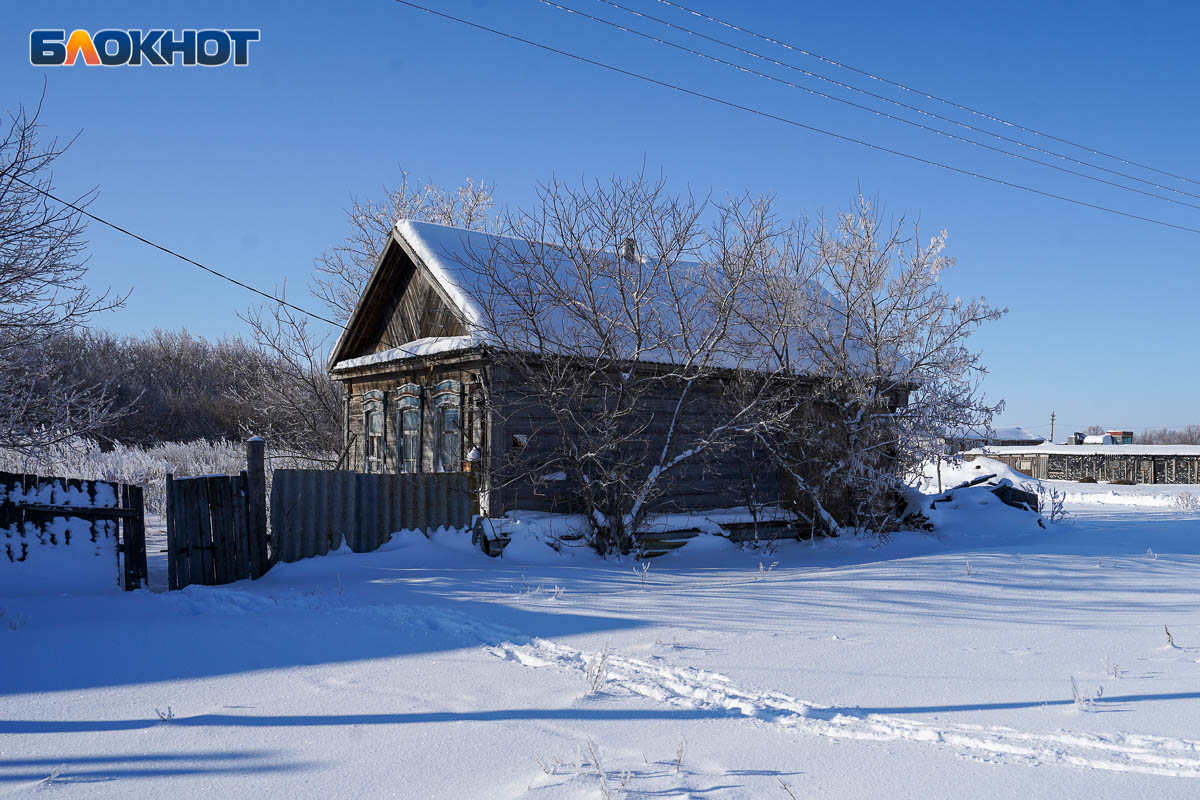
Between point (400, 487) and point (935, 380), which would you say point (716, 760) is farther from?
point (935, 380)

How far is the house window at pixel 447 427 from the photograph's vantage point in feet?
44.8

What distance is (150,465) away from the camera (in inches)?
1014

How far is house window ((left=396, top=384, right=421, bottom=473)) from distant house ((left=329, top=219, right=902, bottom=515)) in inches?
0.7

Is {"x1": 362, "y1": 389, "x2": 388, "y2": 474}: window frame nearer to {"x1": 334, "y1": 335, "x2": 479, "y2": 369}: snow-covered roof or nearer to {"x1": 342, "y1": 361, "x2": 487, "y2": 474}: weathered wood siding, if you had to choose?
{"x1": 342, "y1": 361, "x2": 487, "y2": 474}: weathered wood siding

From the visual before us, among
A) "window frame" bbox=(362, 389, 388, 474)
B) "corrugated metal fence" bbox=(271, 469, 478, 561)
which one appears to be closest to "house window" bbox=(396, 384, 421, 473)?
"window frame" bbox=(362, 389, 388, 474)

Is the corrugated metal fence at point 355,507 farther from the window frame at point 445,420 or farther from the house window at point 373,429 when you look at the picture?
the house window at point 373,429

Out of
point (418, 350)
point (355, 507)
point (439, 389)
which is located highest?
point (418, 350)

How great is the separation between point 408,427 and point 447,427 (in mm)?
1468

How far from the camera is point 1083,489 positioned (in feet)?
124

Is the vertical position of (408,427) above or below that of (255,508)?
above

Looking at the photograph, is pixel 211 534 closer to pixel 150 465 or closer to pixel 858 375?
pixel 858 375

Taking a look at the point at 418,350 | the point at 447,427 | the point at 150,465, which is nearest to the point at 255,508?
the point at 447,427

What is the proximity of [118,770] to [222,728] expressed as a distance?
25.0 inches

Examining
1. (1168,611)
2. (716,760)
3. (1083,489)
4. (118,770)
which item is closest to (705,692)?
(716,760)
